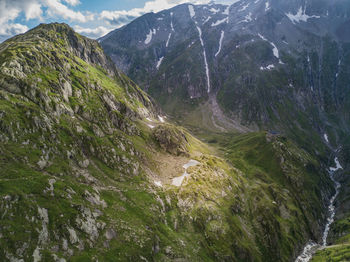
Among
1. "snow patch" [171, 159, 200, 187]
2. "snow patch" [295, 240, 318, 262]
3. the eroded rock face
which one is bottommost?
"snow patch" [295, 240, 318, 262]

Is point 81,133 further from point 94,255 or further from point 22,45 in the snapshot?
point 22,45

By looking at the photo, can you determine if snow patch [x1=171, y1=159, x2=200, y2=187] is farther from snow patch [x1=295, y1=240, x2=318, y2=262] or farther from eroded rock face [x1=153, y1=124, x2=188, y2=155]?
snow patch [x1=295, y1=240, x2=318, y2=262]

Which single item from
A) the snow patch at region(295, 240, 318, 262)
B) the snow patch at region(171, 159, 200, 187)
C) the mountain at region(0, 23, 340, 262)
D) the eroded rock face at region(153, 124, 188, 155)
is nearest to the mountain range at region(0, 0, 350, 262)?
the mountain at region(0, 23, 340, 262)

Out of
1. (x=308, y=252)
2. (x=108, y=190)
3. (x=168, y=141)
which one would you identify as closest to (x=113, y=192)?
(x=108, y=190)

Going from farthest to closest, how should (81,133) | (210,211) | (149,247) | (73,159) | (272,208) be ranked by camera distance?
(272,208) → (210,211) → (81,133) → (73,159) → (149,247)

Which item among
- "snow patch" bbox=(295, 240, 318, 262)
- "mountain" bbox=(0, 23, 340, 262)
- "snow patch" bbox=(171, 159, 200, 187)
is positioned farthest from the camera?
"snow patch" bbox=(295, 240, 318, 262)

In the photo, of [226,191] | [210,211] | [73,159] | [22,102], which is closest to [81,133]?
[73,159]

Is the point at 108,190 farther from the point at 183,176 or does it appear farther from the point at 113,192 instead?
the point at 183,176

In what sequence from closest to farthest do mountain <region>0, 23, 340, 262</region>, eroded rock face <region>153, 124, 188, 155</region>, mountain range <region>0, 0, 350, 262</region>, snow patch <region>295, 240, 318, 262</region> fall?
mountain <region>0, 23, 340, 262</region>, mountain range <region>0, 0, 350, 262</region>, snow patch <region>295, 240, 318, 262</region>, eroded rock face <region>153, 124, 188, 155</region>
